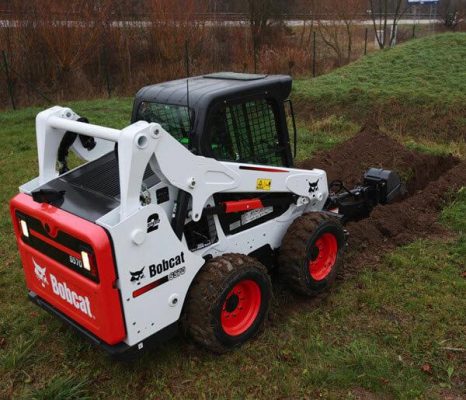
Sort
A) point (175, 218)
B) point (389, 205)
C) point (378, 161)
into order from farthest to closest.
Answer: point (378, 161) → point (389, 205) → point (175, 218)

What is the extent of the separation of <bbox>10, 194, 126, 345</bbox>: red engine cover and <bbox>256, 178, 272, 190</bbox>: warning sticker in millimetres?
1481

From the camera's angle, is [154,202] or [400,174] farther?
[400,174]

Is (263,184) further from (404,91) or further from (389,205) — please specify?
(404,91)

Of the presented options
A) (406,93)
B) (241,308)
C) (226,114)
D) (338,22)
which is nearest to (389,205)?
(241,308)

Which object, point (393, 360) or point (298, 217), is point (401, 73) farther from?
point (393, 360)

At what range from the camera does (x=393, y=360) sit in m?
3.98

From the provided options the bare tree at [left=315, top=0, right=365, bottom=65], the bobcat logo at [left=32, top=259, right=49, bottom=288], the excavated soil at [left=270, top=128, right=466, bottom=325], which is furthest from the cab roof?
the bare tree at [left=315, top=0, right=365, bottom=65]

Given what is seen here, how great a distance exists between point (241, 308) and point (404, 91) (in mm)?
10217

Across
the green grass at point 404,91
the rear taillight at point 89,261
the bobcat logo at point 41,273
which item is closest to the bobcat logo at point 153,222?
the rear taillight at point 89,261

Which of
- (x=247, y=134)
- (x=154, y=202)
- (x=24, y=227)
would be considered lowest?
(x=24, y=227)

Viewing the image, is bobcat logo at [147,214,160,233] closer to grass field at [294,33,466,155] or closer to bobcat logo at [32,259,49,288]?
Result: bobcat logo at [32,259,49,288]

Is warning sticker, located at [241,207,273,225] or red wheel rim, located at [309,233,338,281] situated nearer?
warning sticker, located at [241,207,273,225]

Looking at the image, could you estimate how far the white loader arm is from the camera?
3.26m

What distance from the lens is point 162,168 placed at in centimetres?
345
